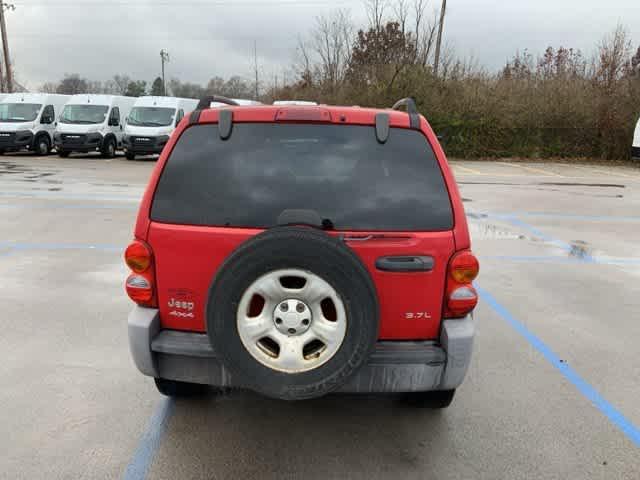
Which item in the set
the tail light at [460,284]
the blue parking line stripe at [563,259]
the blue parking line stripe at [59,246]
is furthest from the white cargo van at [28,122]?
the tail light at [460,284]

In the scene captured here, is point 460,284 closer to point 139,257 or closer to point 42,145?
point 139,257

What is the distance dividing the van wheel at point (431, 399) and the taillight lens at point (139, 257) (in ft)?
5.85

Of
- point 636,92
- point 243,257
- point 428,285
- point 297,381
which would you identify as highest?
point 636,92

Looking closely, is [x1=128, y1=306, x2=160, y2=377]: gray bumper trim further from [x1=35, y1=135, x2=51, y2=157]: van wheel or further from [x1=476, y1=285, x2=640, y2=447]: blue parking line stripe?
[x1=35, y1=135, x2=51, y2=157]: van wheel

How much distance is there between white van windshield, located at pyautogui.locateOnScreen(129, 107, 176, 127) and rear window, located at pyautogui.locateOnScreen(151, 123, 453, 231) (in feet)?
65.7

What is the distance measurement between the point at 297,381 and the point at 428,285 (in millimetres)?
828

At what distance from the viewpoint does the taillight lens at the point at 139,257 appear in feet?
9.36

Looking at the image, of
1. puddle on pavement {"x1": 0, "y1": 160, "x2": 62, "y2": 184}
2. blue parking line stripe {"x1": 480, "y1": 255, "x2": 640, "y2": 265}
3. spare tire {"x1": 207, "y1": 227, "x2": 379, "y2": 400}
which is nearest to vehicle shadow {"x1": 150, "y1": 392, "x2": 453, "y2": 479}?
spare tire {"x1": 207, "y1": 227, "x2": 379, "y2": 400}

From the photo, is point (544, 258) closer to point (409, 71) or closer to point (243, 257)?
point (243, 257)

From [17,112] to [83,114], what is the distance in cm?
265

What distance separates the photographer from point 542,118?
27094mm

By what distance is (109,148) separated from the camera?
74.7 feet

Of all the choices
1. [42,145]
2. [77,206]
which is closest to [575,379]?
[77,206]

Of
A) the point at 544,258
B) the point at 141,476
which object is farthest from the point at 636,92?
the point at 141,476
